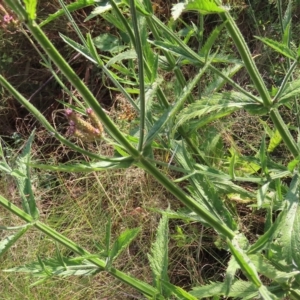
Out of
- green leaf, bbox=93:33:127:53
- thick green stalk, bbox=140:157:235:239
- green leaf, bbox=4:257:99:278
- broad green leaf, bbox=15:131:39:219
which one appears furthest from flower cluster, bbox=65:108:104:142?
green leaf, bbox=93:33:127:53

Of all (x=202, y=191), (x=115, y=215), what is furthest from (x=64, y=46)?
(x=202, y=191)

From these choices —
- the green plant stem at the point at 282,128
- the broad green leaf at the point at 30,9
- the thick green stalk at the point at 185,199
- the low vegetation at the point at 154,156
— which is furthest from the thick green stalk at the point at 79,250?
the broad green leaf at the point at 30,9

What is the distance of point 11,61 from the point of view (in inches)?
119

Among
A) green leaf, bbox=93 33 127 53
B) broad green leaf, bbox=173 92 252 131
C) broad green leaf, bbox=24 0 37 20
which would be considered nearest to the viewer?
broad green leaf, bbox=24 0 37 20

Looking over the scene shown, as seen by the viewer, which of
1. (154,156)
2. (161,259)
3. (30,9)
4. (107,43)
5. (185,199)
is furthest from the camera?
(154,156)

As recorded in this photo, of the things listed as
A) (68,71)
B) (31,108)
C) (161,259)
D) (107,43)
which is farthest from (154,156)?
(68,71)

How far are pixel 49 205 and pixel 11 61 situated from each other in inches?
37.3

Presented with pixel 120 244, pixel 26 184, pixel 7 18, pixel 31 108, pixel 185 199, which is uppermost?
pixel 7 18

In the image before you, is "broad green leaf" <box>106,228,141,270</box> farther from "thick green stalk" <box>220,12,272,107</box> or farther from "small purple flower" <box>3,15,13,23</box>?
"small purple flower" <box>3,15,13,23</box>

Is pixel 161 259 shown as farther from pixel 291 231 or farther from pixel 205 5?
pixel 205 5

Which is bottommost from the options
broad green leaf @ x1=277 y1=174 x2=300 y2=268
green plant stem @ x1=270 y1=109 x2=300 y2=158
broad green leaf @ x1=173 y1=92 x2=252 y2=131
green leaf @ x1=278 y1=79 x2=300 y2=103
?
broad green leaf @ x1=277 y1=174 x2=300 y2=268

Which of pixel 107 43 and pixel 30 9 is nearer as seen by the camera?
pixel 30 9

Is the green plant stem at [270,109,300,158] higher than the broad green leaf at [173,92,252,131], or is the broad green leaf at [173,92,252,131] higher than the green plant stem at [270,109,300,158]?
the broad green leaf at [173,92,252,131]

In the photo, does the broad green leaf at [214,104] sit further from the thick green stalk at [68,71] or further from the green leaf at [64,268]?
the green leaf at [64,268]
